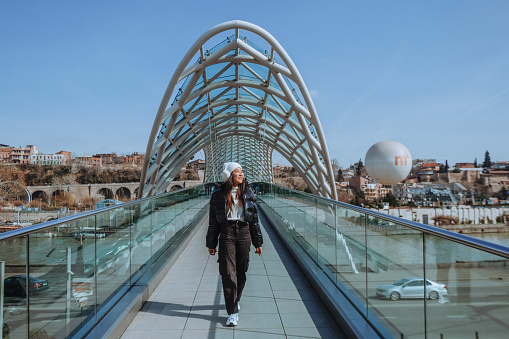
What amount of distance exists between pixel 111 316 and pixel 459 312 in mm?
3086

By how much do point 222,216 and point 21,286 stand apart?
7.20ft

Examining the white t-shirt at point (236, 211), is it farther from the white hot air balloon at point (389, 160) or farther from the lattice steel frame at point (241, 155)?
the lattice steel frame at point (241, 155)

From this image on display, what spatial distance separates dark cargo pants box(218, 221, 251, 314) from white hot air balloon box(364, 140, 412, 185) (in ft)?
61.9

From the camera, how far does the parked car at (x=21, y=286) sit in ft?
6.79

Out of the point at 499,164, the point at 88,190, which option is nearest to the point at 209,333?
the point at 88,190

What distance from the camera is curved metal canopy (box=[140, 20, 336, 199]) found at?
18922 millimetres

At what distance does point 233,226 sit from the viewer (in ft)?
13.6

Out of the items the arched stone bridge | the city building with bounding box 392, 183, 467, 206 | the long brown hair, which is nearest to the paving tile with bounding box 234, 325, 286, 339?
the long brown hair

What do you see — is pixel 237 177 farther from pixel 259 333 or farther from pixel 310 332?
pixel 310 332

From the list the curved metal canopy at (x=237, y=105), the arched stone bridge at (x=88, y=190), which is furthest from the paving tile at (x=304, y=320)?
the arched stone bridge at (x=88, y=190)

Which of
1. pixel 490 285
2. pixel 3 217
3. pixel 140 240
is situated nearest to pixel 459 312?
pixel 490 285

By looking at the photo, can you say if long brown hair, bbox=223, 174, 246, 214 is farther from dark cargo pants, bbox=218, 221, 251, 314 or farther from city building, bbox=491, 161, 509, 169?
city building, bbox=491, 161, 509, 169

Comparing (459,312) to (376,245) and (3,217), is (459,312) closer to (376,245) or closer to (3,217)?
(376,245)

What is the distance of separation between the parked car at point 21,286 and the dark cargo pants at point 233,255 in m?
1.96
